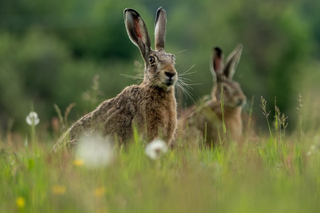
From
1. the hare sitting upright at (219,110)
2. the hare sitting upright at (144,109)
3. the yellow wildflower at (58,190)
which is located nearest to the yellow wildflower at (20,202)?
the yellow wildflower at (58,190)

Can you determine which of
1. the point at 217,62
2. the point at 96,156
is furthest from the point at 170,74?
the point at 217,62

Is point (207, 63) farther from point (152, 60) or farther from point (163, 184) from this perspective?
point (163, 184)

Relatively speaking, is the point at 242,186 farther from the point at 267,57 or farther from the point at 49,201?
the point at 267,57

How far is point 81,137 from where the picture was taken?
668 cm

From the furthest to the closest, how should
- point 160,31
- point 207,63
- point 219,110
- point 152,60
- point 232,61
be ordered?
point 207,63 → point 232,61 → point 219,110 → point 160,31 → point 152,60

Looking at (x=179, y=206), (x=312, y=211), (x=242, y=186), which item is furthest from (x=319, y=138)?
(x=179, y=206)

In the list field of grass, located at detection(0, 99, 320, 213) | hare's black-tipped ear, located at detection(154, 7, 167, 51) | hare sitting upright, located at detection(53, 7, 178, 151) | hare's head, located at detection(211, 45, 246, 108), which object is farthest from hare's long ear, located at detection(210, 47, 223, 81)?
field of grass, located at detection(0, 99, 320, 213)

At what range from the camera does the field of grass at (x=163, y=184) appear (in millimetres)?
3424

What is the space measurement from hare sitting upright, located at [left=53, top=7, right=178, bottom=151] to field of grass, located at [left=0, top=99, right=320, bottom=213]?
4.50 feet

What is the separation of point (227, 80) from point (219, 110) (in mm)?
771

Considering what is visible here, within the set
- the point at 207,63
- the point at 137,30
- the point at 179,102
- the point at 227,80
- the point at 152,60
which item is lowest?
the point at 179,102

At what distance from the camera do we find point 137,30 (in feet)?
23.9

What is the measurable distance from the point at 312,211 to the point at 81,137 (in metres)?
3.84

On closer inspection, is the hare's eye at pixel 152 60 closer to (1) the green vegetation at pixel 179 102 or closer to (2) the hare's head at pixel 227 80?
(1) the green vegetation at pixel 179 102
